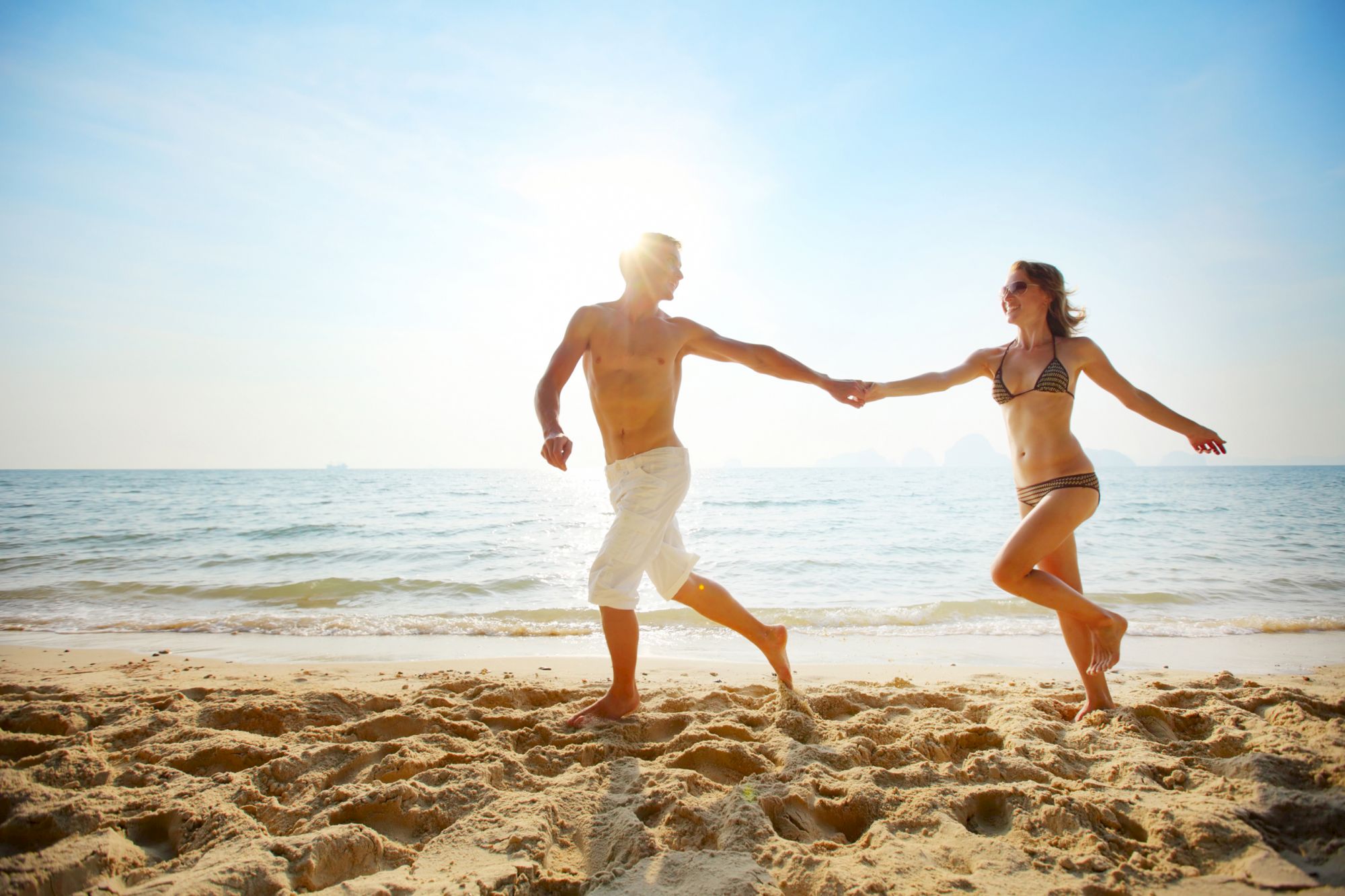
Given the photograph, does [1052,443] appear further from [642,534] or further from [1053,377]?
[642,534]

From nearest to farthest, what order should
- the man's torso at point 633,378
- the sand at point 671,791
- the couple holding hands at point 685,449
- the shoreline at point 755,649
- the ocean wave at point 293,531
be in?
the sand at point 671,791 < the couple holding hands at point 685,449 < the man's torso at point 633,378 < the shoreline at point 755,649 < the ocean wave at point 293,531

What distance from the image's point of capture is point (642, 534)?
325 centimetres

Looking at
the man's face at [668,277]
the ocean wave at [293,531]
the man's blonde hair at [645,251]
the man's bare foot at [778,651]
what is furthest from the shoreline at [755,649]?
the ocean wave at [293,531]

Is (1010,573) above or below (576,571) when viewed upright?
above

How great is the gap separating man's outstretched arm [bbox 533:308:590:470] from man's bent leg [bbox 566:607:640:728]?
31.6 inches

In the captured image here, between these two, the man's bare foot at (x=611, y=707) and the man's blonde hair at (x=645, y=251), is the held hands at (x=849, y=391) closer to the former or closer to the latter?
the man's blonde hair at (x=645, y=251)

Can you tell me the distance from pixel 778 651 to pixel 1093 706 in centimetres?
152

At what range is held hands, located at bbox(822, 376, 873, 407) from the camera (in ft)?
13.3

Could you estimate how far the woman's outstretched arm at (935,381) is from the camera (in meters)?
3.71

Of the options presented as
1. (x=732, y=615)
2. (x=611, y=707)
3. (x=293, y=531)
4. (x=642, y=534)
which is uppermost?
(x=642, y=534)

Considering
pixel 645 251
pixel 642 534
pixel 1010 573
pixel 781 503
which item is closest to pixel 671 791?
pixel 642 534

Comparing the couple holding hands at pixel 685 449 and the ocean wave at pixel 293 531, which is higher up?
the couple holding hands at pixel 685 449

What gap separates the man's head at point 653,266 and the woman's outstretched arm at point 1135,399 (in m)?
2.11

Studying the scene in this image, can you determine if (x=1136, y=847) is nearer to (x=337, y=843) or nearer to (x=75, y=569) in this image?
(x=337, y=843)
